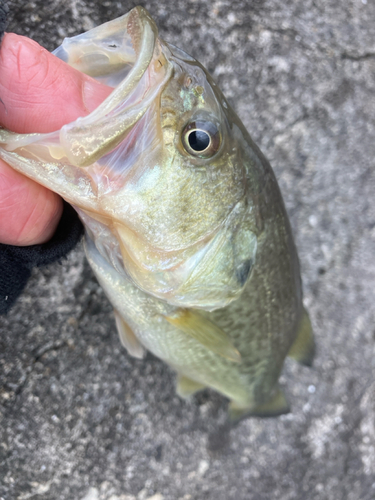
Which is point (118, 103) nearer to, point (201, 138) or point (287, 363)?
point (201, 138)

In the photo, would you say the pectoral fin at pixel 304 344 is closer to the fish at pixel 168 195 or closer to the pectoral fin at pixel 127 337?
the fish at pixel 168 195

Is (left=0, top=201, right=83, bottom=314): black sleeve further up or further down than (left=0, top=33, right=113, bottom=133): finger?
further down

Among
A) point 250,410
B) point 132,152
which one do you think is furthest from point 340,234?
point 132,152

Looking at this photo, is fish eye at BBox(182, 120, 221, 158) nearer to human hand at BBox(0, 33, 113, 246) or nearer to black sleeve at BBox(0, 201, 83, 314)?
human hand at BBox(0, 33, 113, 246)

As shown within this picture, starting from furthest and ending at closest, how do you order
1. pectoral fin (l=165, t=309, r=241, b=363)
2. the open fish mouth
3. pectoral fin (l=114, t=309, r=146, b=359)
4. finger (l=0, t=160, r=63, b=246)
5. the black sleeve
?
pectoral fin (l=114, t=309, r=146, b=359)
pectoral fin (l=165, t=309, r=241, b=363)
the black sleeve
finger (l=0, t=160, r=63, b=246)
the open fish mouth

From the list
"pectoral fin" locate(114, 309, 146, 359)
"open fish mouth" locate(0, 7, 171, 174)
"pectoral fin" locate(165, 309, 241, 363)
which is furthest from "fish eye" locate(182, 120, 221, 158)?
"pectoral fin" locate(114, 309, 146, 359)

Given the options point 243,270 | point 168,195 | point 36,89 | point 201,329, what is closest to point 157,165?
point 168,195

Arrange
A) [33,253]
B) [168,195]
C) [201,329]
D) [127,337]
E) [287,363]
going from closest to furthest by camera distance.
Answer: [168,195] → [33,253] → [201,329] → [127,337] → [287,363]
